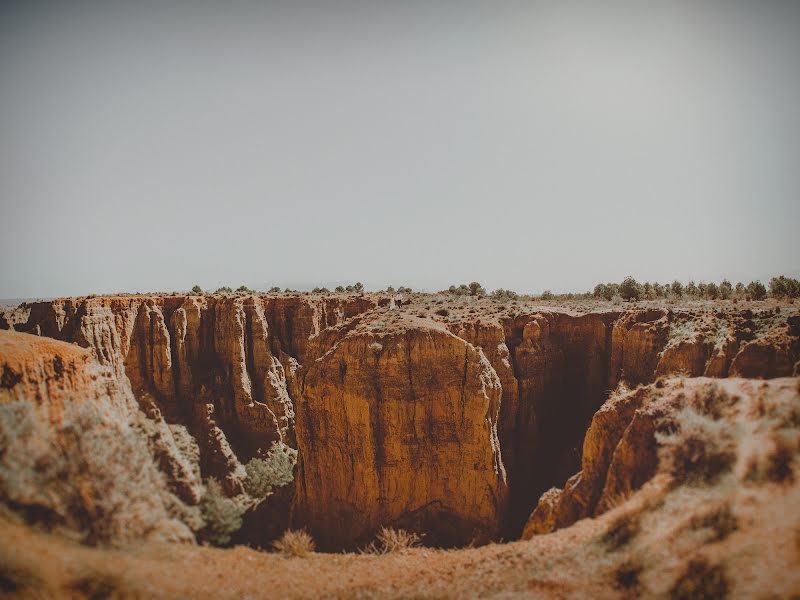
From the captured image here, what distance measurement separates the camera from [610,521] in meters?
11.3

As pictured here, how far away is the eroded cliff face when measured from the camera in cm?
1983

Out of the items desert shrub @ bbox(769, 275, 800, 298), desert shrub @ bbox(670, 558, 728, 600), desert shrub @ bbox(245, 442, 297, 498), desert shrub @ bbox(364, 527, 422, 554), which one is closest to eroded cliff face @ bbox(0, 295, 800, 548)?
desert shrub @ bbox(364, 527, 422, 554)

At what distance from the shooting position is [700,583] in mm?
8242

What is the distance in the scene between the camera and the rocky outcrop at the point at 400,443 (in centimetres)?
2002

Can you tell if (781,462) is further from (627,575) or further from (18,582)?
(18,582)

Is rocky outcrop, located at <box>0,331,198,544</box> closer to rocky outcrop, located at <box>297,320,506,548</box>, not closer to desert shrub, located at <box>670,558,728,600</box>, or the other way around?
rocky outcrop, located at <box>297,320,506,548</box>

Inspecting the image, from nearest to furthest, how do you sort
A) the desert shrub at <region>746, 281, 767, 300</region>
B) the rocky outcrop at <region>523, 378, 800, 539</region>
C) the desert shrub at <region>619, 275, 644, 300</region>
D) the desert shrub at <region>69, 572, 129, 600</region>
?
1. the desert shrub at <region>69, 572, 129, 600</region>
2. the rocky outcrop at <region>523, 378, 800, 539</region>
3. the desert shrub at <region>746, 281, 767, 300</region>
4. the desert shrub at <region>619, 275, 644, 300</region>

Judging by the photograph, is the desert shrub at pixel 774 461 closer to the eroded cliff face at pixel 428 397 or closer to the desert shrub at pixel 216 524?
the eroded cliff face at pixel 428 397

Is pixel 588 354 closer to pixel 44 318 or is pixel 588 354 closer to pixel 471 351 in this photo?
pixel 471 351

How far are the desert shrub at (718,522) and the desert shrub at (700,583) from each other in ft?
2.28

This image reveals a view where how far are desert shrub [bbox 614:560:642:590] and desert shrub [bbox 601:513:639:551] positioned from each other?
0.75 m

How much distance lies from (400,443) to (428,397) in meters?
2.35

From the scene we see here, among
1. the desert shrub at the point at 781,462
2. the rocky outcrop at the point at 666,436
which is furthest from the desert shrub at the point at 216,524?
the desert shrub at the point at 781,462

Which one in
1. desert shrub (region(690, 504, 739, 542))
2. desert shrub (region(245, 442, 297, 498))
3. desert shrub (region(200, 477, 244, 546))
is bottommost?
desert shrub (region(245, 442, 297, 498))
